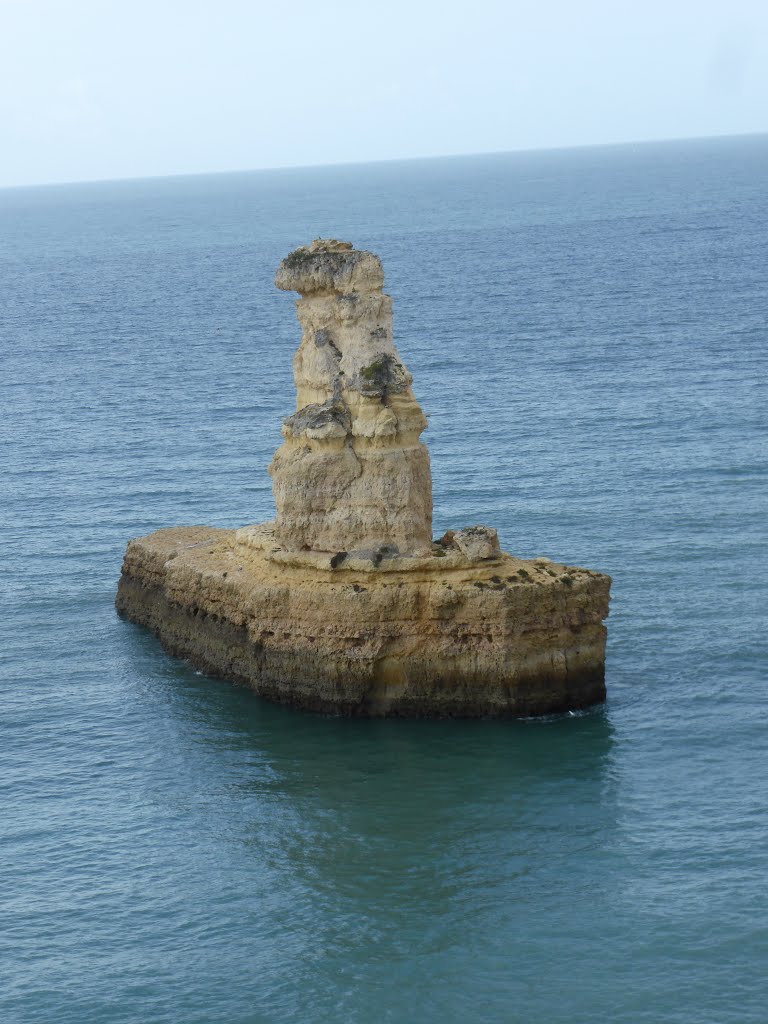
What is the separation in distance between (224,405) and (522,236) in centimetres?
10132

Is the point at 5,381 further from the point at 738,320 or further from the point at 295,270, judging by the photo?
the point at 295,270

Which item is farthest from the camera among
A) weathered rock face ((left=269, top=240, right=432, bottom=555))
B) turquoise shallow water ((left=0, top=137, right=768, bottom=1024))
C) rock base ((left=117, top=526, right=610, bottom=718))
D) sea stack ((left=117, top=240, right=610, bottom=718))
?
weathered rock face ((left=269, top=240, right=432, bottom=555))

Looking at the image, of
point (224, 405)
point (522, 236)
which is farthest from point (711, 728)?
point (522, 236)

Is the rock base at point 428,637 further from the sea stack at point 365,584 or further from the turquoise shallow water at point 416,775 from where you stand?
the turquoise shallow water at point 416,775

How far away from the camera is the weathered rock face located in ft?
171

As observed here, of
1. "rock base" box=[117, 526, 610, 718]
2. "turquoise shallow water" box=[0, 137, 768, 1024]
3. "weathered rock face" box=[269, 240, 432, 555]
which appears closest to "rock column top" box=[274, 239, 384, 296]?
"weathered rock face" box=[269, 240, 432, 555]

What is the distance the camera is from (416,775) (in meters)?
46.1

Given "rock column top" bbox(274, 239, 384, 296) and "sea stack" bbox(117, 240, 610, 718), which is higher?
"rock column top" bbox(274, 239, 384, 296)

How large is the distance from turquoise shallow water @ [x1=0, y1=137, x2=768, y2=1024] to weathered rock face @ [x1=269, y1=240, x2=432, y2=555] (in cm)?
596

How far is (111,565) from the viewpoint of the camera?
65.0 m

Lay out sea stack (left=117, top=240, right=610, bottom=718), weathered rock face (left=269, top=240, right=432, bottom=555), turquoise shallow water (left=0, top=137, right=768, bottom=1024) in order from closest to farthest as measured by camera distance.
Answer: turquoise shallow water (left=0, top=137, right=768, bottom=1024), sea stack (left=117, top=240, right=610, bottom=718), weathered rock face (left=269, top=240, right=432, bottom=555)

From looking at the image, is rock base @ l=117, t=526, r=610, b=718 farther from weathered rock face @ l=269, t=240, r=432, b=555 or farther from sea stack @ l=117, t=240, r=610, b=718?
weathered rock face @ l=269, t=240, r=432, b=555

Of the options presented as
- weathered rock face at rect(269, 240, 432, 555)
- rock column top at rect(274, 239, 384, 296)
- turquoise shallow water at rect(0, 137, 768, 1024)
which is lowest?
turquoise shallow water at rect(0, 137, 768, 1024)

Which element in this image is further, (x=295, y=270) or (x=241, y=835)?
(x=295, y=270)
